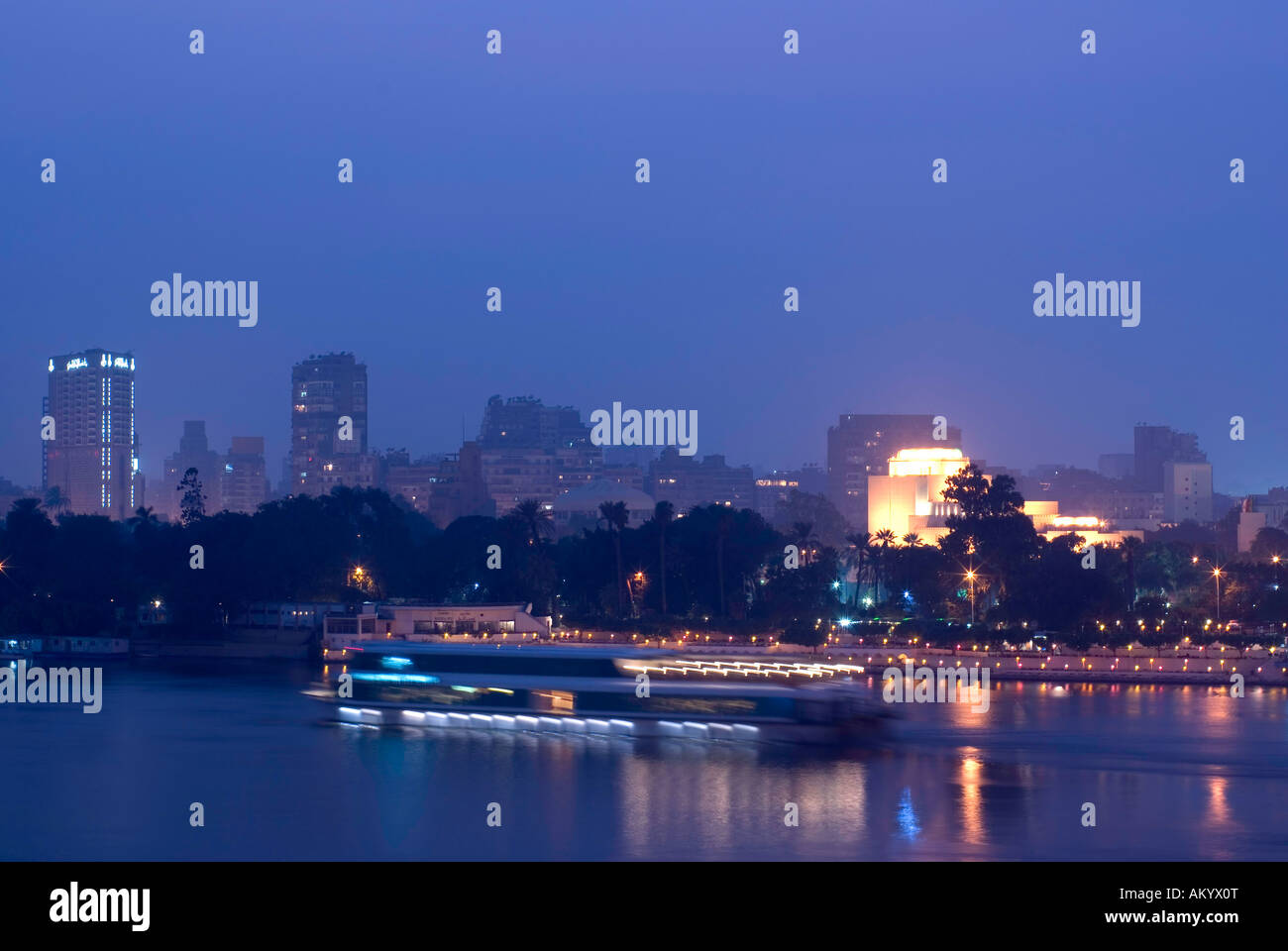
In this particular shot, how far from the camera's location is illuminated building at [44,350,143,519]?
113m

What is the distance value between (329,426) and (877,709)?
114581mm

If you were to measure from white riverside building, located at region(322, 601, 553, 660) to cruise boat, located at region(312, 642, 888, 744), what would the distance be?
1572 centimetres

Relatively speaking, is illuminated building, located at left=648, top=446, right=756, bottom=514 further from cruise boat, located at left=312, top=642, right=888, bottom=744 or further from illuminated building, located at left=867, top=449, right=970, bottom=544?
cruise boat, located at left=312, top=642, right=888, bottom=744

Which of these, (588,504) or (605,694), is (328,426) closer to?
(588,504)

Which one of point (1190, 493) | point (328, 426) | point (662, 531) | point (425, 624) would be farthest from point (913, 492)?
point (328, 426)

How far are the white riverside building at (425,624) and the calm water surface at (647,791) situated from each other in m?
14.9

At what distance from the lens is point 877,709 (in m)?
24.9

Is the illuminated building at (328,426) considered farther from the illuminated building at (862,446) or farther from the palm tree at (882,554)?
the palm tree at (882,554)

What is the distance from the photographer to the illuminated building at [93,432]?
11338 cm

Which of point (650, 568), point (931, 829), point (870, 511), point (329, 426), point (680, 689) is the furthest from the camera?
point (329, 426)

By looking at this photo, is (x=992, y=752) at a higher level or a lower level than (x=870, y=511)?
lower

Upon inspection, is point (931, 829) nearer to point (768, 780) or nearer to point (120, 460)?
point (768, 780)

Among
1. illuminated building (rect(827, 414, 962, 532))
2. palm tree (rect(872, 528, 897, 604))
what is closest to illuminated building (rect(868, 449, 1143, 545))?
palm tree (rect(872, 528, 897, 604))
